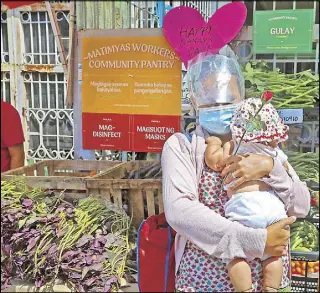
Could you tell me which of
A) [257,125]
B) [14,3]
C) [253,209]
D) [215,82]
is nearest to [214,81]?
[215,82]

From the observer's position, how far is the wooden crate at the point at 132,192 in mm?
2273

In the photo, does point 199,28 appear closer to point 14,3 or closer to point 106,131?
point 106,131

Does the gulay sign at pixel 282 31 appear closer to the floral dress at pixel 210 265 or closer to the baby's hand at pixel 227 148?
the baby's hand at pixel 227 148

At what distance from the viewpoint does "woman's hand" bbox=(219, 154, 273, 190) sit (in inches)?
64.8

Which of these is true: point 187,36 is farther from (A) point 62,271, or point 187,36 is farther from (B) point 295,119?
(A) point 62,271

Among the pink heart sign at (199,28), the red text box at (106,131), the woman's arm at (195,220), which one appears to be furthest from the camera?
the red text box at (106,131)

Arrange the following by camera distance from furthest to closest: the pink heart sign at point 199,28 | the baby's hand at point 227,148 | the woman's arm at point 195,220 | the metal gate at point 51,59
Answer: the metal gate at point 51,59 → the pink heart sign at point 199,28 → the baby's hand at point 227,148 → the woman's arm at point 195,220

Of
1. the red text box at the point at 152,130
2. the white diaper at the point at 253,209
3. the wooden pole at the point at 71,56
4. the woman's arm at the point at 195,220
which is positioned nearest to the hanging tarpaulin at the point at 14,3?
the wooden pole at the point at 71,56

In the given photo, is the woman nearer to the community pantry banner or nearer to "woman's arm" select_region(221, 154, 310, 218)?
"woman's arm" select_region(221, 154, 310, 218)

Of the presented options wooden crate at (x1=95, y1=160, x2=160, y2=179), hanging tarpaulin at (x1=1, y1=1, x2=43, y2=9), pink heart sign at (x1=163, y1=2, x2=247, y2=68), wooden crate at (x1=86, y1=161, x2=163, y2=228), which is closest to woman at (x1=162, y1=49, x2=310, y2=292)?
pink heart sign at (x1=163, y1=2, x2=247, y2=68)

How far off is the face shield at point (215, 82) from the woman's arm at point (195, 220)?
218 mm

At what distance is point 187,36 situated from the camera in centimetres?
213

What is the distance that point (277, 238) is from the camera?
63.7 inches

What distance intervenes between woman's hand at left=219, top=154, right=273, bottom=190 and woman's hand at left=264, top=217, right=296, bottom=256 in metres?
0.18
